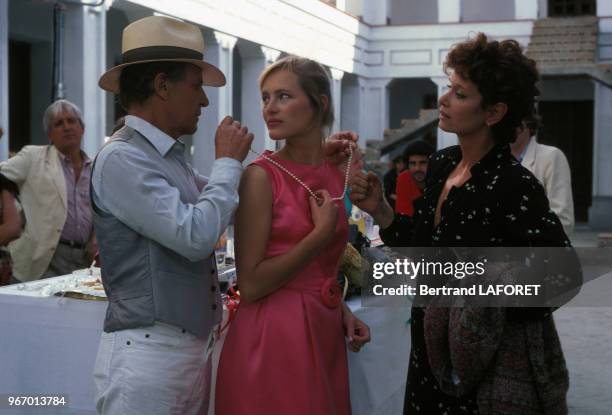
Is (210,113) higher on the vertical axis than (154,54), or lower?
higher

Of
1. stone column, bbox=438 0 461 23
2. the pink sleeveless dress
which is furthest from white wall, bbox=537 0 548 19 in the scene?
the pink sleeveless dress

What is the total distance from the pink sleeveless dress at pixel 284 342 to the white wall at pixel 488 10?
994 inches

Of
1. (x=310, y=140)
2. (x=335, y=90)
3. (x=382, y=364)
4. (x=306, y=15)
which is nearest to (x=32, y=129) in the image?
(x=306, y=15)

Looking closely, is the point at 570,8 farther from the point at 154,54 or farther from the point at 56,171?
the point at 154,54

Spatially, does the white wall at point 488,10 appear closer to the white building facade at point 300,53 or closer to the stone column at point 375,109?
the white building facade at point 300,53

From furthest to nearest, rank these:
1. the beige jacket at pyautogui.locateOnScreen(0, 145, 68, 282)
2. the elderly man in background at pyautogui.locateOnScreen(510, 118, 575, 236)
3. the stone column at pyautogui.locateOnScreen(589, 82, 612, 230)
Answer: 1. the stone column at pyautogui.locateOnScreen(589, 82, 612, 230)
2. the beige jacket at pyautogui.locateOnScreen(0, 145, 68, 282)
3. the elderly man in background at pyautogui.locateOnScreen(510, 118, 575, 236)

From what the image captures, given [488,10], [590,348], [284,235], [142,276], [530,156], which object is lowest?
[590,348]

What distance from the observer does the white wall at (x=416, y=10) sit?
27.1 meters

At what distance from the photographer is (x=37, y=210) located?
530cm

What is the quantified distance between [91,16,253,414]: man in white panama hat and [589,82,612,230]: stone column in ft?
63.7

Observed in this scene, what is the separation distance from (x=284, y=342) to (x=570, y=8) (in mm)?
23148

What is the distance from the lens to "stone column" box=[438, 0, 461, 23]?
23609 mm

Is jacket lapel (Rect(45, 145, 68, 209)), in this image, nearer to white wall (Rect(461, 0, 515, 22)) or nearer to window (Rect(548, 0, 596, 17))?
window (Rect(548, 0, 596, 17))

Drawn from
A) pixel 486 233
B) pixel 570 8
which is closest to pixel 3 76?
pixel 486 233
